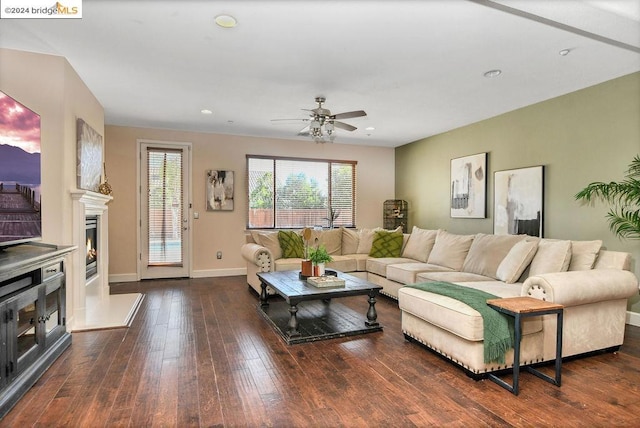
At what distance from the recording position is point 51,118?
3.29 metres

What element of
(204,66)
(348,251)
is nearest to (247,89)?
(204,66)

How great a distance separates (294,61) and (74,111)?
226cm

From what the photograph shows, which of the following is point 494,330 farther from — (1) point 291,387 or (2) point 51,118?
(2) point 51,118

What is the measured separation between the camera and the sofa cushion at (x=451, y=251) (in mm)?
4508

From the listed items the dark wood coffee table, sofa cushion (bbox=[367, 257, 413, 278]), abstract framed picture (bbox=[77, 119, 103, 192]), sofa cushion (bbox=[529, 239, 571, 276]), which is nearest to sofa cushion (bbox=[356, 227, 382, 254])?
sofa cushion (bbox=[367, 257, 413, 278])

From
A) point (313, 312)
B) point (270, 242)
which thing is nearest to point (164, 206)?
point (270, 242)

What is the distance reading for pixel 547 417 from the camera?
79.4 inches

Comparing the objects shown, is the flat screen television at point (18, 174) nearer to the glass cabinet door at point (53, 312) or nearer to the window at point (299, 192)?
the glass cabinet door at point (53, 312)

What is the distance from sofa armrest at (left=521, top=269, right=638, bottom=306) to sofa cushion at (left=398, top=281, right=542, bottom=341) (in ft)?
0.72

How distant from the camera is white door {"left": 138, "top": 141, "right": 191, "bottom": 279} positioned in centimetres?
600

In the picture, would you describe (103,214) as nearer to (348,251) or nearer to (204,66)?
(204,66)

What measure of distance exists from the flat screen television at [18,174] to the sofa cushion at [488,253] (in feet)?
14.0

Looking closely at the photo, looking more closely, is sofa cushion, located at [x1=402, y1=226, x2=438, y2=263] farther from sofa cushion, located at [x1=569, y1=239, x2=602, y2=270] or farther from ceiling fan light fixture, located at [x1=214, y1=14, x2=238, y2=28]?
ceiling fan light fixture, located at [x1=214, y1=14, x2=238, y2=28]

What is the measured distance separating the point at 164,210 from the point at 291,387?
4.61 meters
